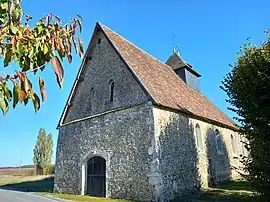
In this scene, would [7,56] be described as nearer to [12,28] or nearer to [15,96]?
[12,28]

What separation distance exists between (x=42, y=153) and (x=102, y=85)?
4086 centimetres

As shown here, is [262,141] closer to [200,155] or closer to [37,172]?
[200,155]

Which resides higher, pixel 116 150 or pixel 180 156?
pixel 116 150

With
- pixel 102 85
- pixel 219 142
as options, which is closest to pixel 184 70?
pixel 219 142

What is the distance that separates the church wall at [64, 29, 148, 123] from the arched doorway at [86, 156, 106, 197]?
3031mm

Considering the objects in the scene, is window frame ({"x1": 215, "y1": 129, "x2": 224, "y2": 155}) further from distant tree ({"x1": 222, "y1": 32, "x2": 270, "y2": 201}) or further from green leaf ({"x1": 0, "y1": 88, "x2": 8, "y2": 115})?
green leaf ({"x1": 0, "y1": 88, "x2": 8, "y2": 115})

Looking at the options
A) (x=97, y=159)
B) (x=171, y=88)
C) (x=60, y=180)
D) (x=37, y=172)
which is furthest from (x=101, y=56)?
(x=37, y=172)

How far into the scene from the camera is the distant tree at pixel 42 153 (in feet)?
167

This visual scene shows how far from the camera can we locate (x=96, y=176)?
578 inches

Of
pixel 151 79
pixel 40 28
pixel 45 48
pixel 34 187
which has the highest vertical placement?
pixel 151 79

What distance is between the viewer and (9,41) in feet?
5.41

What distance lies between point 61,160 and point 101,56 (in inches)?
293

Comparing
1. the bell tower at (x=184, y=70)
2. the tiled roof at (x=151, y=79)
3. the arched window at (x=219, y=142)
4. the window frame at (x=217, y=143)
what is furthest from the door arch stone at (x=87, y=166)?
the bell tower at (x=184, y=70)

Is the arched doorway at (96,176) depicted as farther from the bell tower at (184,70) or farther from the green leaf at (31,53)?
the green leaf at (31,53)
